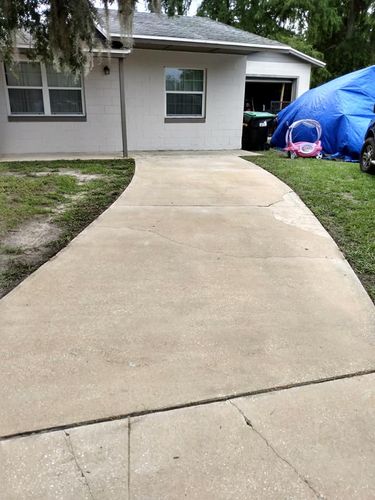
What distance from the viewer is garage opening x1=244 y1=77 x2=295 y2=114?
1727 cm

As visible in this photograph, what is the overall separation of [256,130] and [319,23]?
14561 mm

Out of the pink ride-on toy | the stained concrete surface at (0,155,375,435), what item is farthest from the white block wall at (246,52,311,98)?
the stained concrete surface at (0,155,375,435)

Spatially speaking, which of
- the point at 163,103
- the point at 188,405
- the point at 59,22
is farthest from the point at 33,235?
the point at 163,103

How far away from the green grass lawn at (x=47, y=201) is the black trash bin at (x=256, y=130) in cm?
477

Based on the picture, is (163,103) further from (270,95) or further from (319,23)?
(319,23)

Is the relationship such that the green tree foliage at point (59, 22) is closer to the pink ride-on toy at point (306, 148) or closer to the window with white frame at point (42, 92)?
the window with white frame at point (42, 92)

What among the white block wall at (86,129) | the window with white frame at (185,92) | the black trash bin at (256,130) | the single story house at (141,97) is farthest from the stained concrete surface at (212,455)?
the black trash bin at (256,130)

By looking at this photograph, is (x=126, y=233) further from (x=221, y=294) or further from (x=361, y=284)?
(x=361, y=284)

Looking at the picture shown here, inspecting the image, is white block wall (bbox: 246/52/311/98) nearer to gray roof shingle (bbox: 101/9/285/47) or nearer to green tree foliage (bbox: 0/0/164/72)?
gray roof shingle (bbox: 101/9/285/47)

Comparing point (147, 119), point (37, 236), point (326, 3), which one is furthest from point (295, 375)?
point (326, 3)

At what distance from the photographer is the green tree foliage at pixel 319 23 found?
76.9 ft

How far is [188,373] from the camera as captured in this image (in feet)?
8.35

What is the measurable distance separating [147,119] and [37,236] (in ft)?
26.6

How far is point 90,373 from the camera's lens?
2.52m
